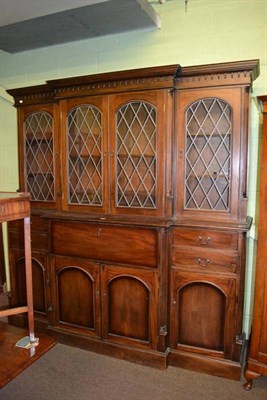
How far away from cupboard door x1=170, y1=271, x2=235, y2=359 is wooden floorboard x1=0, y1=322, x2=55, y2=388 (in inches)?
42.5

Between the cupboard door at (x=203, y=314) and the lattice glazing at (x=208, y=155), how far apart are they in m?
0.55

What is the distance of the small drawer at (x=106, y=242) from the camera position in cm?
238

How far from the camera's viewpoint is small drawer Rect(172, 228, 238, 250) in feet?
7.30

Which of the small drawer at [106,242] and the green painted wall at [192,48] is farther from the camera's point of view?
the green painted wall at [192,48]

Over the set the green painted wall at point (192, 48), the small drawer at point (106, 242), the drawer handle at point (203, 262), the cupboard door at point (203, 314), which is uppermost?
the green painted wall at point (192, 48)

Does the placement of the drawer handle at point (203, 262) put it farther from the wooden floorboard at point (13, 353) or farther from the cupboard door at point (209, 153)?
the wooden floorboard at point (13, 353)

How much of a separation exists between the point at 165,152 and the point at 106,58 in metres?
1.26

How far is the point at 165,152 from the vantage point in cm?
233

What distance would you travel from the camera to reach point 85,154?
2.64 meters

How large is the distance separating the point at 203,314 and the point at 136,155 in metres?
1.29

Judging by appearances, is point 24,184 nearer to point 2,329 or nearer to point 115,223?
point 115,223

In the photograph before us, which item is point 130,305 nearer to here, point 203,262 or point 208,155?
point 203,262

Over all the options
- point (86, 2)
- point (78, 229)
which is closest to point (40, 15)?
point (86, 2)

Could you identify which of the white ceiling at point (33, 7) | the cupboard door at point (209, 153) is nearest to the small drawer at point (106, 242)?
the cupboard door at point (209, 153)
